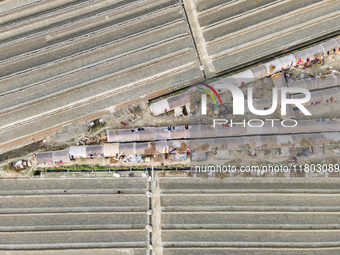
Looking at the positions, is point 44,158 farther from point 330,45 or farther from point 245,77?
point 330,45

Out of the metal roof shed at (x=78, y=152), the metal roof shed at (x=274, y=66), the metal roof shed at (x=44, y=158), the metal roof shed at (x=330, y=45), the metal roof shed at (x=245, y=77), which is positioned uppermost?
the metal roof shed at (x=330, y=45)

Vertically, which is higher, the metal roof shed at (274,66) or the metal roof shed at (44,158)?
the metal roof shed at (274,66)

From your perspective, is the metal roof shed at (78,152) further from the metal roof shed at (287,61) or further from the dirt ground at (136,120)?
the metal roof shed at (287,61)

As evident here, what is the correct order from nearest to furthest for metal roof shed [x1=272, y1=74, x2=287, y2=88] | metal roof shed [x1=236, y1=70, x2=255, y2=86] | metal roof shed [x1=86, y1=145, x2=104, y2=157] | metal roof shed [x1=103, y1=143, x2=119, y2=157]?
metal roof shed [x1=103, y1=143, x2=119, y2=157] < metal roof shed [x1=86, y1=145, x2=104, y2=157] < metal roof shed [x1=236, y1=70, x2=255, y2=86] < metal roof shed [x1=272, y1=74, x2=287, y2=88]

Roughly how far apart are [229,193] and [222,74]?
59.4 ft

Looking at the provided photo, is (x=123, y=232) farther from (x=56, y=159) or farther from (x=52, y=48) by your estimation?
(x=52, y=48)

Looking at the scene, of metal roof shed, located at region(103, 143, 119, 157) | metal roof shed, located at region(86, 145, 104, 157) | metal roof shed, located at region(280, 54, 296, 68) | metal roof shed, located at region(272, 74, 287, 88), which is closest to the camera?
metal roof shed, located at region(103, 143, 119, 157)

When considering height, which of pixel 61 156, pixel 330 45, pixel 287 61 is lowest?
pixel 61 156

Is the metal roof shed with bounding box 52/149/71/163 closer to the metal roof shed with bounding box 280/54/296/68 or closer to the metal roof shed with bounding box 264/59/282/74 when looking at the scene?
the metal roof shed with bounding box 264/59/282/74

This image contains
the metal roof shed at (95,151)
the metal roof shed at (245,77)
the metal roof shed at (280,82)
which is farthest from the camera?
the metal roof shed at (280,82)

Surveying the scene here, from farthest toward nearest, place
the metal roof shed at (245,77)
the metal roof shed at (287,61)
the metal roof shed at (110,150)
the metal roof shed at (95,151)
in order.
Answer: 1. the metal roof shed at (287,61)
2. the metal roof shed at (245,77)
3. the metal roof shed at (95,151)
4. the metal roof shed at (110,150)

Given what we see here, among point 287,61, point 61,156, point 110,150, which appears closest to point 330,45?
point 287,61

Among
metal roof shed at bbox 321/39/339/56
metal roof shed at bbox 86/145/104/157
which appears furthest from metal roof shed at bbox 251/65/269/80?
metal roof shed at bbox 86/145/104/157

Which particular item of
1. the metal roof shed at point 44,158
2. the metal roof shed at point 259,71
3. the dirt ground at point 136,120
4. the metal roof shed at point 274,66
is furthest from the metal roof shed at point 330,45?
the metal roof shed at point 44,158
